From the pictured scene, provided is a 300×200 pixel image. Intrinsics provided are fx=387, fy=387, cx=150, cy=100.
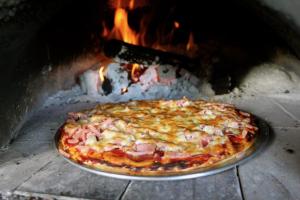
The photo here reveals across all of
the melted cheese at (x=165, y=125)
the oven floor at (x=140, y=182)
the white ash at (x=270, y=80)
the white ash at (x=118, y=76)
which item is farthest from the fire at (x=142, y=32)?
the oven floor at (x=140, y=182)

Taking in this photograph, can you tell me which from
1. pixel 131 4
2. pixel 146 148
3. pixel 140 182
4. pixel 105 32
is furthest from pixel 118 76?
pixel 140 182

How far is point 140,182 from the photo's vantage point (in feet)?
5.15

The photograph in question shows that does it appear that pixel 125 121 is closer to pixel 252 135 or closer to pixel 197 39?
pixel 252 135

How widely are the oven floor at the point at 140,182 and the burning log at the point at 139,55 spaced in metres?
1.04

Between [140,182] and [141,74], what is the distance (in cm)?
146

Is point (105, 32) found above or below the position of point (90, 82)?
above

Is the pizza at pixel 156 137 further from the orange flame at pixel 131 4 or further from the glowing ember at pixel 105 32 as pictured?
the orange flame at pixel 131 4

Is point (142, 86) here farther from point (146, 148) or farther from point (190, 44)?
point (146, 148)

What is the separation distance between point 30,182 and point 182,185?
0.64 meters

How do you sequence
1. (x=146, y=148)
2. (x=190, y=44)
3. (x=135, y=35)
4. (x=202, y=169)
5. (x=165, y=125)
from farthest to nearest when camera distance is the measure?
(x=190, y=44) → (x=135, y=35) → (x=165, y=125) → (x=146, y=148) → (x=202, y=169)

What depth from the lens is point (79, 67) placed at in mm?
2994

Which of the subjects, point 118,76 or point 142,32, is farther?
point 142,32

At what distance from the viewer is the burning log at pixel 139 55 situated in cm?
290

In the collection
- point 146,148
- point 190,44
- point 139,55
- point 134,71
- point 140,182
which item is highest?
point 190,44
